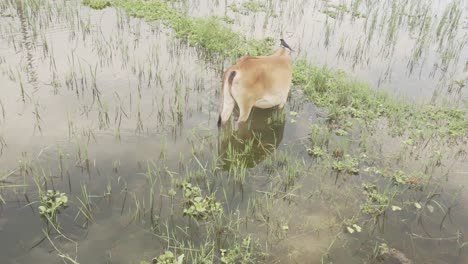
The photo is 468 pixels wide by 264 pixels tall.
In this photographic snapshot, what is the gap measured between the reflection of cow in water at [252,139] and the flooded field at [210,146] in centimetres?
3

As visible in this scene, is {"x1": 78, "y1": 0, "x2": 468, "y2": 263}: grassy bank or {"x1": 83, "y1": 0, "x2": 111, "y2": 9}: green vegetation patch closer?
{"x1": 78, "y1": 0, "x2": 468, "y2": 263}: grassy bank

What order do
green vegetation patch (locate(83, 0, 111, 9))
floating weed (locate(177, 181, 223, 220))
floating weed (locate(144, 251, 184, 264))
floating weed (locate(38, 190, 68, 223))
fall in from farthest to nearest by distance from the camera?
1. green vegetation patch (locate(83, 0, 111, 9))
2. floating weed (locate(177, 181, 223, 220))
3. floating weed (locate(38, 190, 68, 223))
4. floating weed (locate(144, 251, 184, 264))

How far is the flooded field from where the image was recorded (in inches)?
146

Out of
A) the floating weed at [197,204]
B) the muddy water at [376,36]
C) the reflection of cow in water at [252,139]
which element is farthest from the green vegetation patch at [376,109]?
the floating weed at [197,204]

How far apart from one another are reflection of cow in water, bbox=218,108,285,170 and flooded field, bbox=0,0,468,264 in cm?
3

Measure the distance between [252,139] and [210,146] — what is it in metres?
0.63

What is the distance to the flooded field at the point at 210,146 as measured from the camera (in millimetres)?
3699

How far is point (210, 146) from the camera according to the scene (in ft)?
16.7

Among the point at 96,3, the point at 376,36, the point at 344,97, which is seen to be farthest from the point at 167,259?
the point at 376,36

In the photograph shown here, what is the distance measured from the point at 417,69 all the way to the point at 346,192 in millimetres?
4621

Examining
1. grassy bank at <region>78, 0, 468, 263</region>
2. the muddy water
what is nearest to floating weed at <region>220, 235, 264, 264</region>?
grassy bank at <region>78, 0, 468, 263</region>

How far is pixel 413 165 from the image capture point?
5074 millimetres

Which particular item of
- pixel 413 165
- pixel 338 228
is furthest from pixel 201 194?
pixel 413 165

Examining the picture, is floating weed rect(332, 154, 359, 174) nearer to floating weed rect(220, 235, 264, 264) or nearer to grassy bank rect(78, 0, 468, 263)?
grassy bank rect(78, 0, 468, 263)
